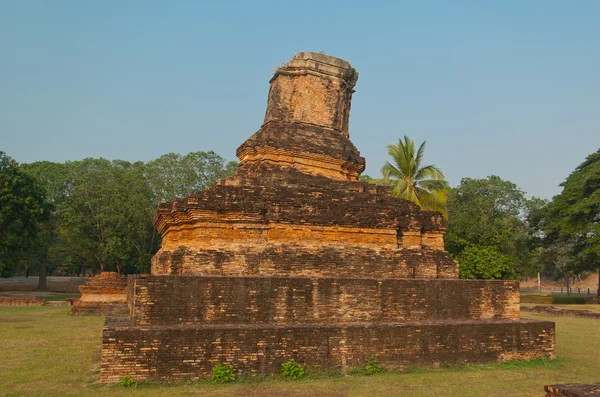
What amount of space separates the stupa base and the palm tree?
14.3 m

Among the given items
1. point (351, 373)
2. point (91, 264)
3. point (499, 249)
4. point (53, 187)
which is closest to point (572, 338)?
point (351, 373)

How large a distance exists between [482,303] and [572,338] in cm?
636

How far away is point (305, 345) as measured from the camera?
8.95 meters

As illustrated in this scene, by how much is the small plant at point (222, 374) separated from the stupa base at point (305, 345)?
0.27 feet

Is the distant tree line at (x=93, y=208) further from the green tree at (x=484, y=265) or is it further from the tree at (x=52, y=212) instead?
the green tree at (x=484, y=265)

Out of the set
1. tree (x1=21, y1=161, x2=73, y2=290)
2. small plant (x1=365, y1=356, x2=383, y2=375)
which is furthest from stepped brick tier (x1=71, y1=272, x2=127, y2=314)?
tree (x1=21, y1=161, x2=73, y2=290)

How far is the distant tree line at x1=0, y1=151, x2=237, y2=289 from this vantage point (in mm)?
28391

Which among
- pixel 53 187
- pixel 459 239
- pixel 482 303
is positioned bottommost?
pixel 482 303

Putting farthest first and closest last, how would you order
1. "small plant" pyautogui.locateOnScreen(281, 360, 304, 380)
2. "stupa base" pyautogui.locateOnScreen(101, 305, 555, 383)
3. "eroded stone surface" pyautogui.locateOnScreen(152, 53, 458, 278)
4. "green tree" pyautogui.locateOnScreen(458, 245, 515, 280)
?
1. "green tree" pyautogui.locateOnScreen(458, 245, 515, 280)
2. "eroded stone surface" pyautogui.locateOnScreen(152, 53, 458, 278)
3. "small plant" pyautogui.locateOnScreen(281, 360, 304, 380)
4. "stupa base" pyautogui.locateOnScreen(101, 305, 555, 383)

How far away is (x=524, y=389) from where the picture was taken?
27.5 feet

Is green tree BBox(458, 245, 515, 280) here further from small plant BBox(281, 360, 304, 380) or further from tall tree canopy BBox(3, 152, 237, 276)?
small plant BBox(281, 360, 304, 380)

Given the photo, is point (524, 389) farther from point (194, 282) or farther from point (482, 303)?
point (194, 282)

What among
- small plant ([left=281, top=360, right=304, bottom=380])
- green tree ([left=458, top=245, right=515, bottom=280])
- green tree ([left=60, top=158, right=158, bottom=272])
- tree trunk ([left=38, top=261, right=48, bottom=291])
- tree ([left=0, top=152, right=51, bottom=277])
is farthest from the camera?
tree trunk ([left=38, top=261, right=48, bottom=291])

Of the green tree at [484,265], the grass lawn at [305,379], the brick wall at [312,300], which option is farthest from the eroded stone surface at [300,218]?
the green tree at [484,265]
